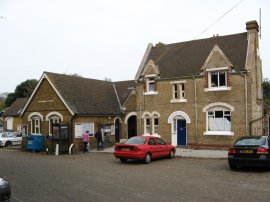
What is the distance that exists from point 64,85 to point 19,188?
61.0ft

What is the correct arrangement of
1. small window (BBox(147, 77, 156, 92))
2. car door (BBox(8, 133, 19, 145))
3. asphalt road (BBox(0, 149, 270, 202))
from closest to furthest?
asphalt road (BBox(0, 149, 270, 202)) → small window (BBox(147, 77, 156, 92)) → car door (BBox(8, 133, 19, 145))

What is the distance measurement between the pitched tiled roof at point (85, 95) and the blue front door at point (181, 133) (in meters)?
6.84

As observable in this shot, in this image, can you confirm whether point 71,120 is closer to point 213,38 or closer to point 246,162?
point 213,38

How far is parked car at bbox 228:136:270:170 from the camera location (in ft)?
48.3

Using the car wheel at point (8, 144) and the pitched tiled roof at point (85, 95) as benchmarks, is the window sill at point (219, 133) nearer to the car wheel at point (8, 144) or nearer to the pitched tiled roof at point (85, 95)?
the pitched tiled roof at point (85, 95)

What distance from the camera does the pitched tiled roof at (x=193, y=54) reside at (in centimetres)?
2592

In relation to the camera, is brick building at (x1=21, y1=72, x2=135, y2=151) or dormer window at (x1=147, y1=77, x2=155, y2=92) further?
dormer window at (x1=147, y1=77, x2=155, y2=92)

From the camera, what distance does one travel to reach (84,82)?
3266cm

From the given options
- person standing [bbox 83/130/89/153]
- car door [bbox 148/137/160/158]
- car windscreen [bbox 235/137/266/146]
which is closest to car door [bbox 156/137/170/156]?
car door [bbox 148/137/160/158]

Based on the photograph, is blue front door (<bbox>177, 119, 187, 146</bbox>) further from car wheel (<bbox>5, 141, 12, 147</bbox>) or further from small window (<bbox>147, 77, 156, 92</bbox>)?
car wheel (<bbox>5, 141, 12, 147</bbox>)

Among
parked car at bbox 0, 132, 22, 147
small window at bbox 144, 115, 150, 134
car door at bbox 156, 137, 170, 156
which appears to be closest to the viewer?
car door at bbox 156, 137, 170, 156

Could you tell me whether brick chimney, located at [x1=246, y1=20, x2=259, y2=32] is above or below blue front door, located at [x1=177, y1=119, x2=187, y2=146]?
above

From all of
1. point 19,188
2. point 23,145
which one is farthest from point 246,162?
point 23,145

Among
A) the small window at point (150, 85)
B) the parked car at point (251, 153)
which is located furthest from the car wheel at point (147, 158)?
the small window at point (150, 85)
